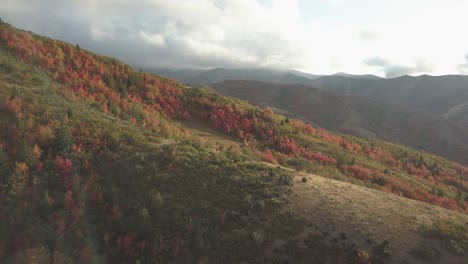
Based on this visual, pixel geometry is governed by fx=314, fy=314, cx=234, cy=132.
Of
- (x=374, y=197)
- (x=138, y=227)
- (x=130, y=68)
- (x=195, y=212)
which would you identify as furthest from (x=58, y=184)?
(x=130, y=68)

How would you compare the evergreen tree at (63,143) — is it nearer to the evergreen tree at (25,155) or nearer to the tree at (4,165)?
the evergreen tree at (25,155)

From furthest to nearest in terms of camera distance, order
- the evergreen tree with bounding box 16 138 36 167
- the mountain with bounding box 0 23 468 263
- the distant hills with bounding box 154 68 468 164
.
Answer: the distant hills with bounding box 154 68 468 164, the evergreen tree with bounding box 16 138 36 167, the mountain with bounding box 0 23 468 263

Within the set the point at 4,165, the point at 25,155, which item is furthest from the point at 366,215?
the point at 4,165

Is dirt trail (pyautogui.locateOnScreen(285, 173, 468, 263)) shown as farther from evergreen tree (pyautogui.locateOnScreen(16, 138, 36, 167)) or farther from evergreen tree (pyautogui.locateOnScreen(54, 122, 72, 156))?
evergreen tree (pyautogui.locateOnScreen(16, 138, 36, 167))

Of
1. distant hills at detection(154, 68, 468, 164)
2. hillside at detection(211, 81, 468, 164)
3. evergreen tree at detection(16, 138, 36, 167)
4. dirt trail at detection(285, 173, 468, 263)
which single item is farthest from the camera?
distant hills at detection(154, 68, 468, 164)

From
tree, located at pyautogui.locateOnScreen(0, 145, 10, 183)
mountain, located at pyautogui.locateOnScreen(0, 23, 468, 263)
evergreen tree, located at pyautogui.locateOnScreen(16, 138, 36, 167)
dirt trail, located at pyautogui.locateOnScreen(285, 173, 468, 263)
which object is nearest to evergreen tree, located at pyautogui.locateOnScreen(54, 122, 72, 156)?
mountain, located at pyautogui.locateOnScreen(0, 23, 468, 263)

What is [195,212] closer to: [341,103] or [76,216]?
[76,216]

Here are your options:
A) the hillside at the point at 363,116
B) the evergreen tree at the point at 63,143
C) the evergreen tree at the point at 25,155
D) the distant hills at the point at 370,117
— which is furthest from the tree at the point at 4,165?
the distant hills at the point at 370,117

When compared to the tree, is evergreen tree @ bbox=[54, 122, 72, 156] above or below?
above

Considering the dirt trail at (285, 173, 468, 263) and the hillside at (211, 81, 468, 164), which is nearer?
the dirt trail at (285, 173, 468, 263)
